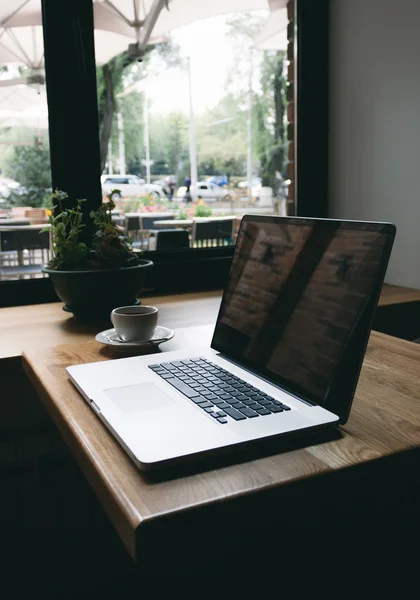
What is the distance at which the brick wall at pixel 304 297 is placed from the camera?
2.65ft

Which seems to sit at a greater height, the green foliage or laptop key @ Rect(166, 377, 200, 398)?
the green foliage

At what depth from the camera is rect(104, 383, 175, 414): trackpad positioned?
0.83m

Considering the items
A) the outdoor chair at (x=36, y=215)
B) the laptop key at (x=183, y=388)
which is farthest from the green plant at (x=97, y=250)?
the laptop key at (x=183, y=388)

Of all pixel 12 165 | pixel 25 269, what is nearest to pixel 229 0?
pixel 12 165

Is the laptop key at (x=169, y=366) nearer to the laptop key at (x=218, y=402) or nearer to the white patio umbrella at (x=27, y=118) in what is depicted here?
the laptop key at (x=218, y=402)

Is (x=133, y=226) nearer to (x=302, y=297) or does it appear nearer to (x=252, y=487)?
(x=302, y=297)

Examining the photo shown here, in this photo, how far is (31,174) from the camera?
1902 millimetres

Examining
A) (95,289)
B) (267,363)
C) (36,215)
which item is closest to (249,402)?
(267,363)

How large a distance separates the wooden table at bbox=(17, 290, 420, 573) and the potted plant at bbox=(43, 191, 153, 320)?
2.26 feet

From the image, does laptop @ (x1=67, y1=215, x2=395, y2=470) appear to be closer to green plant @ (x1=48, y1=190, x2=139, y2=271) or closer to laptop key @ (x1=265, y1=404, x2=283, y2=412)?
laptop key @ (x1=265, y1=404, x2=283, y2=412)

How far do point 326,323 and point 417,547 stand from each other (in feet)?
1.07

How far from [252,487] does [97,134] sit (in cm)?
156

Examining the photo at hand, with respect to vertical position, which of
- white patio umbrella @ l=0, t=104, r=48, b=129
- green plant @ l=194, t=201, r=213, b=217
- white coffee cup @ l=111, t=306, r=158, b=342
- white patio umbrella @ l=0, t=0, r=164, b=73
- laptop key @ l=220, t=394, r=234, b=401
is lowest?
laptop key @ l=220, t=394, r=234, b=401

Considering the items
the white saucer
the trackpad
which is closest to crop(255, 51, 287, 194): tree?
the white saucer
